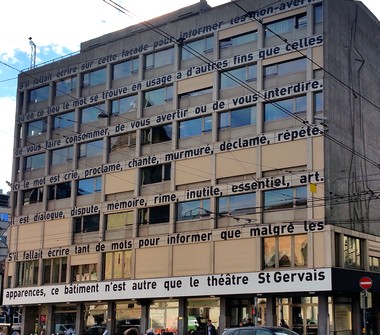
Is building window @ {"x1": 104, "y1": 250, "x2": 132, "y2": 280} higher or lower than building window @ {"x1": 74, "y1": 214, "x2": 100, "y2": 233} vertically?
lower

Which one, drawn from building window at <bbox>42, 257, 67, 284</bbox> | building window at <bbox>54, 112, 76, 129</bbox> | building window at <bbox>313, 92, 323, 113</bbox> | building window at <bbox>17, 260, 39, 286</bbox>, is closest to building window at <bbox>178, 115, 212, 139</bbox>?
building window at <bbox>313, 92, 323, 113</bbox>

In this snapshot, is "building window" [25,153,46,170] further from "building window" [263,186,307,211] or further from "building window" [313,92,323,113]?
"building window" [313,92,323,113]

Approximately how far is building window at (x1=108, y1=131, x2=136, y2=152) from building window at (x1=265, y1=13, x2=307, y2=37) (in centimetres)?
1206

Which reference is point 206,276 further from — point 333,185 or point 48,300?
point 48,300

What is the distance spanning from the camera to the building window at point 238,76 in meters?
40.9

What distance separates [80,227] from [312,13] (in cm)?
2226

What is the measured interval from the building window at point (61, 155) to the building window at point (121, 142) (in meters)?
4.40

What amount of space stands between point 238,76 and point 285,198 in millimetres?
8506

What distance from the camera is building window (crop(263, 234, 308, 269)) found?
1444 inches

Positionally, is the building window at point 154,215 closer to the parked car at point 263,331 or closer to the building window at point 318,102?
the building window at point 318,102

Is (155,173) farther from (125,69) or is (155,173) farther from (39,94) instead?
(39,94)

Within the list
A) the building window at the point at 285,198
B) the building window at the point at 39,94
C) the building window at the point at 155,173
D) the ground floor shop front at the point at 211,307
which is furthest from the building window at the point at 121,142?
the building window at the point at 285,198

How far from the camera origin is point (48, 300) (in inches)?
1925

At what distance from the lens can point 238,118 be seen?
41.2 meters
